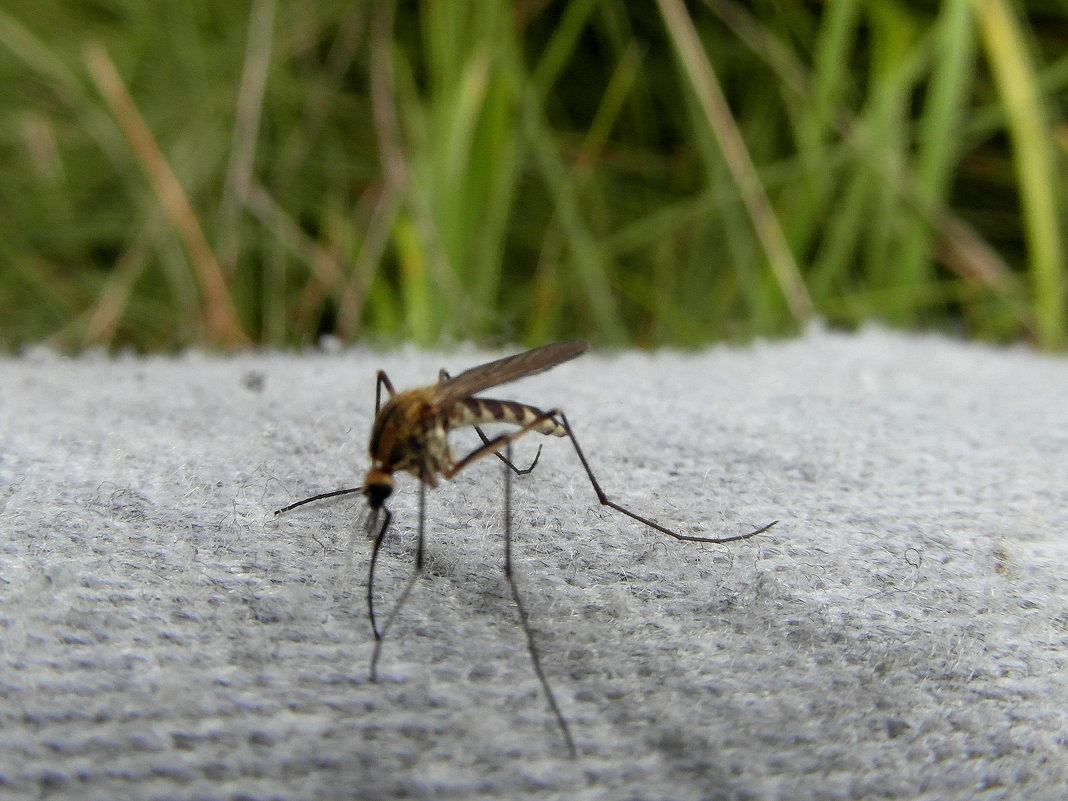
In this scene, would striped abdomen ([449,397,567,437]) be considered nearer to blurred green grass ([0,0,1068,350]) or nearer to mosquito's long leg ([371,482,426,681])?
mosquito's long leg ([371,482,426,681])

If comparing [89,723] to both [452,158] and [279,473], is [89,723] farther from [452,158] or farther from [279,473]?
[452,158]

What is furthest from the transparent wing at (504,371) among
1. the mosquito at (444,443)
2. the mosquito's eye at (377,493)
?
the mosquito's eye at (377,493)

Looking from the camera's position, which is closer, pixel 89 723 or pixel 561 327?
pixel 89 723

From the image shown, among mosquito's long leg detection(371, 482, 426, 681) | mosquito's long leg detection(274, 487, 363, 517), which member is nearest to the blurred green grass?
mosquito's long leg detection(274, 487, 363, 517)

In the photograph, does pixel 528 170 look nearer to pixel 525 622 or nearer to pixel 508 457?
pixel 508 457

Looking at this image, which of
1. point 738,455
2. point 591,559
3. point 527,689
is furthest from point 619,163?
point 527,689

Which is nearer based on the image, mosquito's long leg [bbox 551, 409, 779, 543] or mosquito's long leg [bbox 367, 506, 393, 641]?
mosquito's long leg [bbox 367, 506, 393, 641]

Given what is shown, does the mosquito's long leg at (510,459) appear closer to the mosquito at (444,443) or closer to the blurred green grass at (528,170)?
the mosquito at (444,443)
